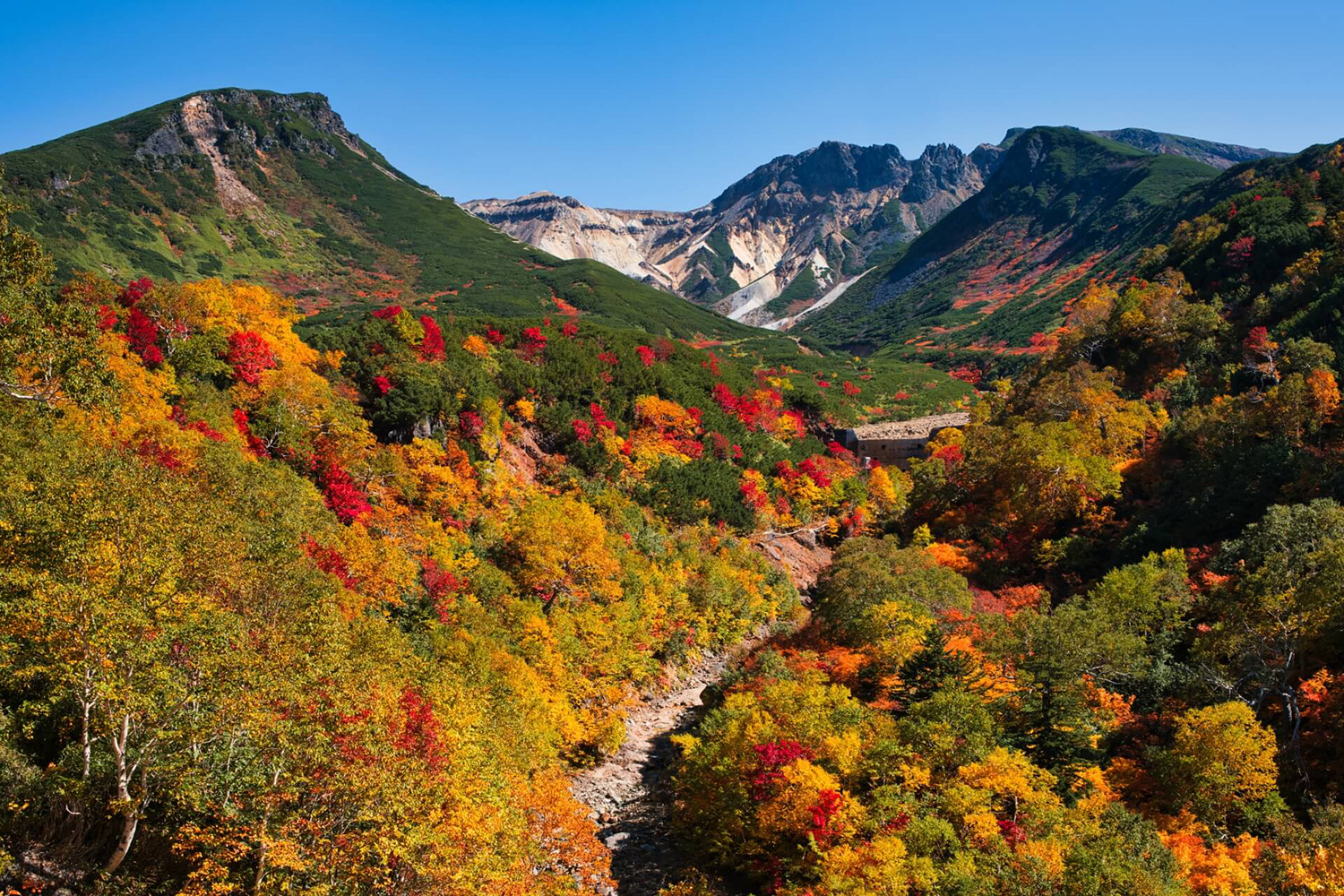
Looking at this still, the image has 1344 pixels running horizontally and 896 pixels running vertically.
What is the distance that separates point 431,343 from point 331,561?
34.6 metres

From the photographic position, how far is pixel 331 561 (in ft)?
108

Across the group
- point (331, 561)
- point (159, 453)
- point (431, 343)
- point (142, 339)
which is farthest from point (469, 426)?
point (159, 453)

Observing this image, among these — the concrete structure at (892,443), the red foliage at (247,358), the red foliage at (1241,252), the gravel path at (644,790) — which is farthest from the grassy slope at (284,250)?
the red foliage at (247,358)

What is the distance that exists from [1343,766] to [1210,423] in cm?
3147

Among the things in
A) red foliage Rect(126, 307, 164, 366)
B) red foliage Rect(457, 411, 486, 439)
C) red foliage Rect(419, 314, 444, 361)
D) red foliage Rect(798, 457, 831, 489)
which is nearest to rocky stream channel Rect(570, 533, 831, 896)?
red foliage Rect(457, 411, 486, 439)

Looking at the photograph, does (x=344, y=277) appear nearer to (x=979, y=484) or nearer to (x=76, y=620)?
(x=979, y=484)

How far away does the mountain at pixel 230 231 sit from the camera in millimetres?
131375

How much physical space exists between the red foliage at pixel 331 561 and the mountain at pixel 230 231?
337 feet

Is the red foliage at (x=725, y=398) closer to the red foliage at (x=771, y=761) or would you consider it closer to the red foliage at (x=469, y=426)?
the red foliage at (x=469, y=426)

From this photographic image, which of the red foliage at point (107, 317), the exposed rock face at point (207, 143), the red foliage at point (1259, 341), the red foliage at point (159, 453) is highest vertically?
the exposed rock face at point (207, 143)

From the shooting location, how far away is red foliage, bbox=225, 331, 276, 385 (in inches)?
1821

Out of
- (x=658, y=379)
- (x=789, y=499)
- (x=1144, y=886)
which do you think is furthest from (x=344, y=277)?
(x=1144, y=886)

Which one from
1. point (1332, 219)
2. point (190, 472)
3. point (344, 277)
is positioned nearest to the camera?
point (190, 472)

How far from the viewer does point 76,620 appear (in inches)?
670
